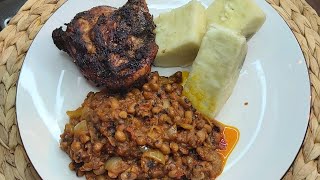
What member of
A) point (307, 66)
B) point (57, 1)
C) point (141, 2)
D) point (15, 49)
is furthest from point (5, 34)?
point (307, 66)

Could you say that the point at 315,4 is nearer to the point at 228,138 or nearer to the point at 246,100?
the point at 246,100

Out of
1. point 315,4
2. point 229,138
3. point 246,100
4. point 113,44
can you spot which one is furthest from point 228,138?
point 315,4

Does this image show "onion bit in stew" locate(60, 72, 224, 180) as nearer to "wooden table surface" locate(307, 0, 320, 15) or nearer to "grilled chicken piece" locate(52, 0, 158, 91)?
"grilled chicken piece" locate(52, 0, 158, 91)

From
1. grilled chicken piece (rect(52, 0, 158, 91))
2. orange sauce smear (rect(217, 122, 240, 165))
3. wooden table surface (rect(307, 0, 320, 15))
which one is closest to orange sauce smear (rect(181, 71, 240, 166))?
orange sauce smear (rect(217, 122, 240, 165))

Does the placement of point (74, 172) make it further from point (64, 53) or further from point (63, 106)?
point (64, 53)

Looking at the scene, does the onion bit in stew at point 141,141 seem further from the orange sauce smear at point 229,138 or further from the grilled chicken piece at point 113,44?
the grilled chicken piece at point 113,44

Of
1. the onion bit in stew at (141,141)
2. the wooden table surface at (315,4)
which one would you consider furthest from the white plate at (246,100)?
the wooden table surface at (315,4)
